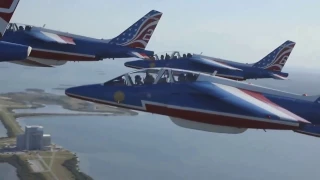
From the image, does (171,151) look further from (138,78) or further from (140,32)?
(138,78)

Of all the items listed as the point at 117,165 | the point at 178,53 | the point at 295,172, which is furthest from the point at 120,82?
the point at 295,172

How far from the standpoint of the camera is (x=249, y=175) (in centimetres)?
→ 5875

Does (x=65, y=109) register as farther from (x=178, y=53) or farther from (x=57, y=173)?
(x=178, y=53)

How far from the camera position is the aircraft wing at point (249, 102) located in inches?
576

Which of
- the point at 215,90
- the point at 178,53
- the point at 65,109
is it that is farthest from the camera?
the point at 65,109

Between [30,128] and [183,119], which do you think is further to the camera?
[30,128]

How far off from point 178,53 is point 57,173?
25.8 meters

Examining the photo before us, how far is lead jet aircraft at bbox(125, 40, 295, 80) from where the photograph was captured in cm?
3403

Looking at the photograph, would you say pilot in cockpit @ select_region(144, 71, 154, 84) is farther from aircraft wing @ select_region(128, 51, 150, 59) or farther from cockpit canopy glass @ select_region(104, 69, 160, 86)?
aircraft wing @ select_region(128, 51, 150, 59)

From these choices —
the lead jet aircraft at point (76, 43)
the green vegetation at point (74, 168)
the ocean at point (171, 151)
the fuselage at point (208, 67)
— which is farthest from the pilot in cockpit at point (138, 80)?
the ocean at point (171, 151)

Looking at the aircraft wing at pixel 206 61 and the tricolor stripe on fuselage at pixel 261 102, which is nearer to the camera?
the tricolor stripe on fuselage at pixel 261 102

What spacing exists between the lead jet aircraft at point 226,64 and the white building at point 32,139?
102ft

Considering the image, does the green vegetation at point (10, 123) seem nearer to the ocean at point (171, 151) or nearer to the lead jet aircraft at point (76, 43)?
the ocean at point (171, 151)

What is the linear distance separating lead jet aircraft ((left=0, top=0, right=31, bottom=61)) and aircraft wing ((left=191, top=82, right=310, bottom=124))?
830 centimetres
